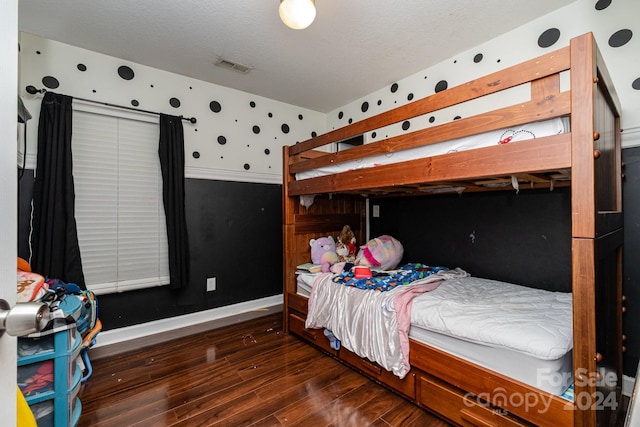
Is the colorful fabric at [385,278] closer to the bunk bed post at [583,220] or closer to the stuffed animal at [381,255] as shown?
the stuffed animal at [381,255]

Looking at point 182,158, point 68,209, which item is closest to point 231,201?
point 182,158

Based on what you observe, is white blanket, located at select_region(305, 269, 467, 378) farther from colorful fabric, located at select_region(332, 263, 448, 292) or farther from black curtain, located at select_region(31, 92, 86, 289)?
black curtain, located at select_region(31, 92, 86, 289)

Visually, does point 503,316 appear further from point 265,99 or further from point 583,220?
point 265,99

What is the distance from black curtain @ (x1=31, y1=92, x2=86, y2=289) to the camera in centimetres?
197

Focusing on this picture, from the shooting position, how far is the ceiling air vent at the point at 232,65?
2.44 m

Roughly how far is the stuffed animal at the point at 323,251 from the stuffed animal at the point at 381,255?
0.76 ft

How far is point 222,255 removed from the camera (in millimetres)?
2850

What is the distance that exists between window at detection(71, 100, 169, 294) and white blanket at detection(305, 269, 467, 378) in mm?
1429

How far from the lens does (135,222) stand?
240 centimetres

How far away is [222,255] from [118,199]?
3.26 ft

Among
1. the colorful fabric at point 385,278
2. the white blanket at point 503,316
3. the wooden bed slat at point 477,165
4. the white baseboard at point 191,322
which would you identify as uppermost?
the wooden bed slat at point 477,165

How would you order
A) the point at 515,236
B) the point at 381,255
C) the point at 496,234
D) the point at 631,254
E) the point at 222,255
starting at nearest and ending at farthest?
the point at 631,254 < the point at 515,236 < the point at 496,234 < the point at 381,255 < the point at 222,255

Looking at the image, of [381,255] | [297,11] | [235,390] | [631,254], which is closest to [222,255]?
[235,390]

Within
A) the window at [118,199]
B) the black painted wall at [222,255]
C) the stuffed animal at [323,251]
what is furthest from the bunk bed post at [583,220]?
the window at [118,199]
